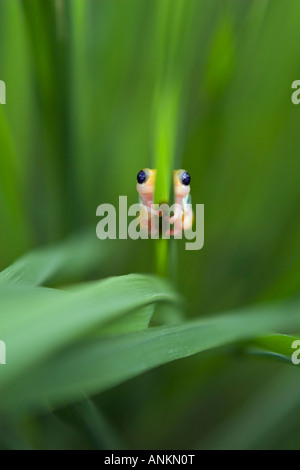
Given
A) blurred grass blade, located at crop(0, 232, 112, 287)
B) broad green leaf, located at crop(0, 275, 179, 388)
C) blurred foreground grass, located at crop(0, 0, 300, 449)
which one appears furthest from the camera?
blurred foreground grass, located at crop(0, 0, 300, 449)

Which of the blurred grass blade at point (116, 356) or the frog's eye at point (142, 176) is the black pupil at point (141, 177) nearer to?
the frog's eye at point (142, 176)

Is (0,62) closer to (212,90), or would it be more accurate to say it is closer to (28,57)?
(28,57)

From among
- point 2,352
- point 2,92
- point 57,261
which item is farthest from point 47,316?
point 2,92

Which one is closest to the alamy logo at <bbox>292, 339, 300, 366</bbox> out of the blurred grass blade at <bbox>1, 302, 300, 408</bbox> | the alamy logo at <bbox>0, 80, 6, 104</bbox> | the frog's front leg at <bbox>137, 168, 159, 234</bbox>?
the blurred grass blade at <bbox>1, 302, 300, 408</bbox>

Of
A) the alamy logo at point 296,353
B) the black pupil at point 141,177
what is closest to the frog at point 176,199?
the black pupil at point 141,177

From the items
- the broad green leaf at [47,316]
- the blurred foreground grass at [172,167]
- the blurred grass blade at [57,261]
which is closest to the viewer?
the broad green leaf at [47,316]

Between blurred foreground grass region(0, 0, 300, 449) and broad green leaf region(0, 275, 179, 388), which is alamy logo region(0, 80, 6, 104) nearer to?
blurred foreground grass region(0, 0, 300, 449)
